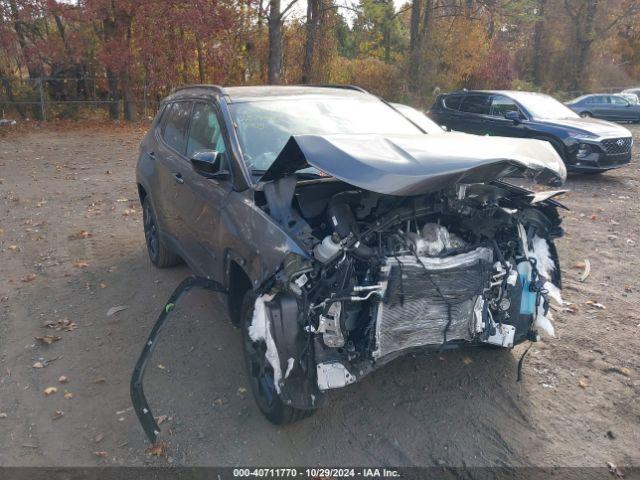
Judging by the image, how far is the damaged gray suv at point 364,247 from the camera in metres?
2.99

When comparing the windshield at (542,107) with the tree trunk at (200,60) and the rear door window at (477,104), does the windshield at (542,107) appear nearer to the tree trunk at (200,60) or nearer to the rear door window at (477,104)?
the rear door window at (477,104)

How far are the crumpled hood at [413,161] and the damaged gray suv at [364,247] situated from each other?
0.01 metres

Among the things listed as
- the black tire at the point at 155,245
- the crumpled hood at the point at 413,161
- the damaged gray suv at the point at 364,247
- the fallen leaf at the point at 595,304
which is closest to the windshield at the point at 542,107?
the fallen leaf at the point at 595,304

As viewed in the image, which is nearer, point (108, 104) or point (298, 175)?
point (298, 175)

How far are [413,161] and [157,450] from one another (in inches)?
86.8

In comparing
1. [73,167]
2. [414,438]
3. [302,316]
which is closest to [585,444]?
[414,438]

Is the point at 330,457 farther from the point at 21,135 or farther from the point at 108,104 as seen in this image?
the point at 108,104

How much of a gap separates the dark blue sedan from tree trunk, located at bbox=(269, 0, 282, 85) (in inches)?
522

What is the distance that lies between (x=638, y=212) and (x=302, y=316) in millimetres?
7394

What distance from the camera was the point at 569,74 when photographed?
116ft

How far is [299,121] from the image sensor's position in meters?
4.27

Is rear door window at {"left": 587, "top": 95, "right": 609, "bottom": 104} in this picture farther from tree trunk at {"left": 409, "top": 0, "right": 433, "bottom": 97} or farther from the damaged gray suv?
the damaged gray suv

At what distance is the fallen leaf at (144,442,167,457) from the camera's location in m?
3.18

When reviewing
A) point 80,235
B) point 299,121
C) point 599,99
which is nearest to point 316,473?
point 299,121
